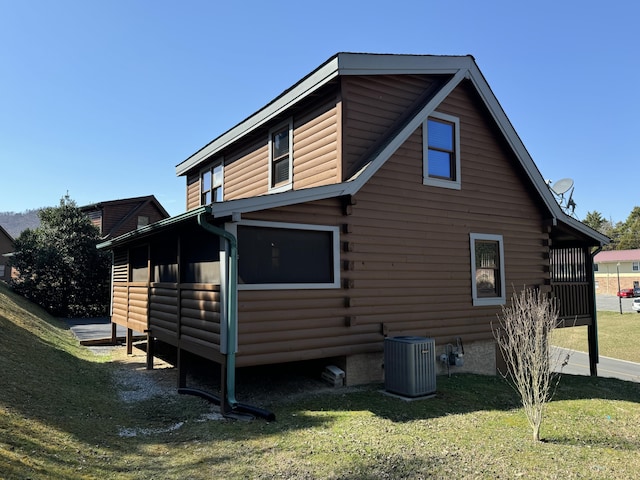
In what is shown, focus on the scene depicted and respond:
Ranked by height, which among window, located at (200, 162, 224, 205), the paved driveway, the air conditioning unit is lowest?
the paved driveway

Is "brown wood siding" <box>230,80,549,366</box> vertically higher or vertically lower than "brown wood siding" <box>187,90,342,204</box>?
lower

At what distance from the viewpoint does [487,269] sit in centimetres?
1098

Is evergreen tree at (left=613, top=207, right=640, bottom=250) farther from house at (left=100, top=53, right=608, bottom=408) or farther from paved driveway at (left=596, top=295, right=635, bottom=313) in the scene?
house at (left=100, top=53, right=608, bottom=408)

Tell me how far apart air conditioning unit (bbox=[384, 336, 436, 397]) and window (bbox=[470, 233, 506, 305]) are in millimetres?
3229

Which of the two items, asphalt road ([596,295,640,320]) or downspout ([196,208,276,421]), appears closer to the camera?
downspout ([196,208,276,421])

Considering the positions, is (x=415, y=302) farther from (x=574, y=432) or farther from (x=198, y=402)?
(x=198, y=402)

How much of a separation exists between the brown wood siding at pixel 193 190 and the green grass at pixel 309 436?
28.1ft

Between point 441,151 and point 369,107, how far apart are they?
2.14m

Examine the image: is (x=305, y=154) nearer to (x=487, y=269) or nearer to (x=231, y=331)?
(x=231, y=331)

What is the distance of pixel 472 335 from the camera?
34.0 ft

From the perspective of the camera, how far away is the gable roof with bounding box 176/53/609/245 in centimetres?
744

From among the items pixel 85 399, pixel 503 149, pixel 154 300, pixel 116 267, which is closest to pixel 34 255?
pixel 116 267

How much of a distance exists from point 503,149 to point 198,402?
9.14 metres

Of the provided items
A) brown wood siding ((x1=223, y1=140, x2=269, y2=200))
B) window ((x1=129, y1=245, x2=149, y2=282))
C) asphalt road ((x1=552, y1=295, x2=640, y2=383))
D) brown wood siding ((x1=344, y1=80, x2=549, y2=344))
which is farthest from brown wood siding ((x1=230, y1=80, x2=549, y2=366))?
asphalt road ((x1=552, y1=295, x2=640, y2=383))
